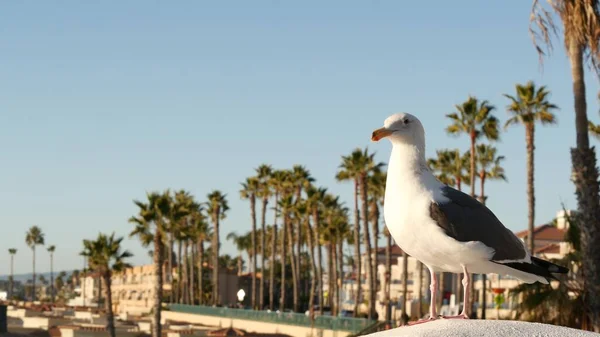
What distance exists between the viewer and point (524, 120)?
166 ft

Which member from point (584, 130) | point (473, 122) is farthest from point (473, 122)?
point (584, 130)

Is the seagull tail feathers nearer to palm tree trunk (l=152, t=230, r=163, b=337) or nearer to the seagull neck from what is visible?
the seagull neck

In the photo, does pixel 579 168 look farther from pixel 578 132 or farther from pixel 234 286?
pixel 234 286

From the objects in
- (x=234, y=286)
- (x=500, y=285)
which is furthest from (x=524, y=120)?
(x=234, y=286)

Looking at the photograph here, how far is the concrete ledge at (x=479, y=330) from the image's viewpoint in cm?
638

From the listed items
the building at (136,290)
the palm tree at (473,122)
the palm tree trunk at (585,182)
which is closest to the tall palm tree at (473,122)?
the palm tree at (473,122)

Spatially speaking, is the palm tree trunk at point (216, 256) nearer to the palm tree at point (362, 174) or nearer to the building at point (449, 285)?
the building at point (449, 285)

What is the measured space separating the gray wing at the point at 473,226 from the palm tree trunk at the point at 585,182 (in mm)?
15576

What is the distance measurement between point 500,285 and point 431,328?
221 ft

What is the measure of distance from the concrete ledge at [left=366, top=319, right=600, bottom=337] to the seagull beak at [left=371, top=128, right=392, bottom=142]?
138 centimetres

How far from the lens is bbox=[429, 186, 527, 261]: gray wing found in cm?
677

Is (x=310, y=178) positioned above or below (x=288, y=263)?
above

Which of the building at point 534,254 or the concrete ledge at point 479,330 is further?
the building at point 534,254

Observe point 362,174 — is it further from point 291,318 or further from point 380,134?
point 380,134
